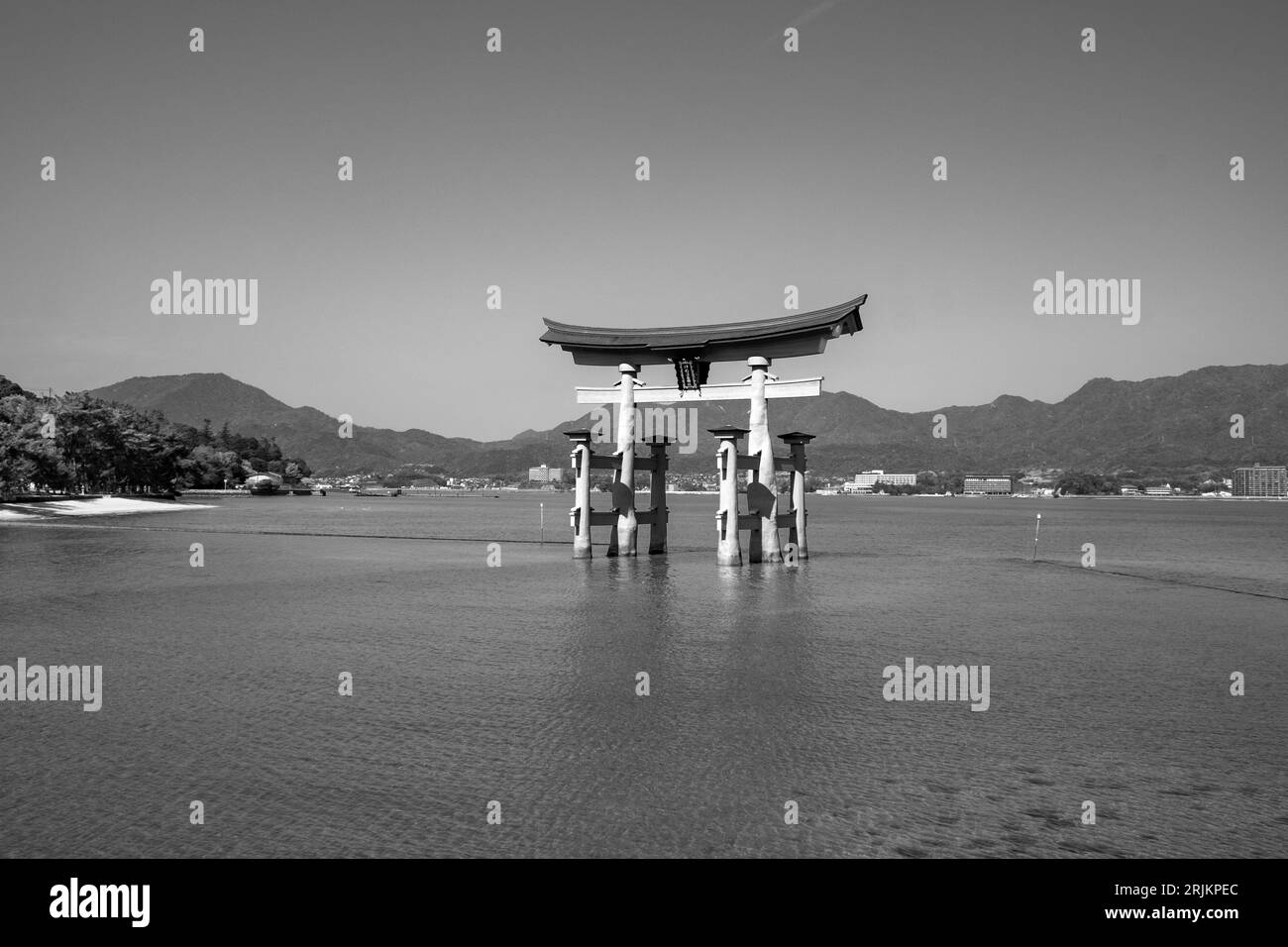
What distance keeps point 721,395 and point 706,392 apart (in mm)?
681

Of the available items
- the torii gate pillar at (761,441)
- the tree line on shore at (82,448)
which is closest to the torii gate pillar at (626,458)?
the torii gate pillar at (761,441)

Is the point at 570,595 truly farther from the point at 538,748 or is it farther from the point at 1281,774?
the point at 1281,774

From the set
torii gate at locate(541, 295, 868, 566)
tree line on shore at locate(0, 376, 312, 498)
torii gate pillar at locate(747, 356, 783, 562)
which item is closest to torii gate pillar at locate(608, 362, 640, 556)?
torii gate at locate(541, 295, 868, 566)

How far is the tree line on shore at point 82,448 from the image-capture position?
3017 inches

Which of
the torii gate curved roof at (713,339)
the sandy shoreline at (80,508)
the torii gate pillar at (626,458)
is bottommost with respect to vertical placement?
the sandy shoreline at (80,508)

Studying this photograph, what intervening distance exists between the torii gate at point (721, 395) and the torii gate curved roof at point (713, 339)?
4 centimetres

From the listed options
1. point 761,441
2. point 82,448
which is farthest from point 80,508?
point 761,441

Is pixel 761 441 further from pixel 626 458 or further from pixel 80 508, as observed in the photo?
pixel 80 508

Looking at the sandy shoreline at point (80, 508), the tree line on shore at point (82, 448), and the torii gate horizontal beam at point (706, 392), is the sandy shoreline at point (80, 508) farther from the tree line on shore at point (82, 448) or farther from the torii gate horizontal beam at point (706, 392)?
the torii gate horizontal beam at point (706, 392)

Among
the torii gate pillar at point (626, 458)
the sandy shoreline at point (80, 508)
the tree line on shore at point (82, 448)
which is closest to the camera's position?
the torii gate pillar at point (626, 458)

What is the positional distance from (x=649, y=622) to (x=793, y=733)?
30.6ft

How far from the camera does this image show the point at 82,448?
295 ft

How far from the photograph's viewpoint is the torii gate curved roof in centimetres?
3112
